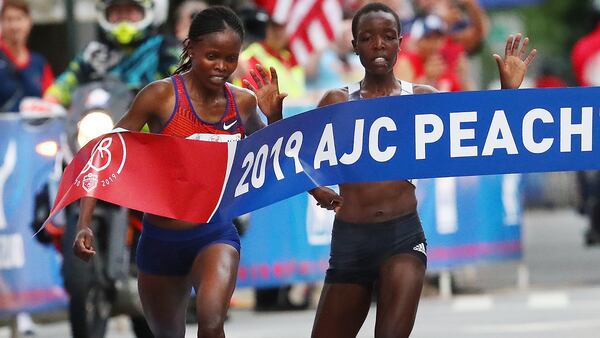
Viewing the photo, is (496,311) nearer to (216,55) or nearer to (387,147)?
(387,147)

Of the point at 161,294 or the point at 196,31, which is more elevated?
the point at 196,31

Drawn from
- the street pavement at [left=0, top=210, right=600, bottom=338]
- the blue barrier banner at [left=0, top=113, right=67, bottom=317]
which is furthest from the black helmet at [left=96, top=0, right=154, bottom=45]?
the street pavement at [left=0, top=210, right=600, bottom=338]

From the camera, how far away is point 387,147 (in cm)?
905

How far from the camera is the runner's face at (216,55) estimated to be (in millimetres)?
8977

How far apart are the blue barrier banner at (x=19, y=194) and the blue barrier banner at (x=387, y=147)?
5063mm

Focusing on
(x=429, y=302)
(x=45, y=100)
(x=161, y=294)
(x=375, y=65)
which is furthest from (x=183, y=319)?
(x=429, y=302)

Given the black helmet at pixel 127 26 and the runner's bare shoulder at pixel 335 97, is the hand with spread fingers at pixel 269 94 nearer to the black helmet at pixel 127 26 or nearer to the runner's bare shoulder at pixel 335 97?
the runner's bare shoulder at pixel 335 97

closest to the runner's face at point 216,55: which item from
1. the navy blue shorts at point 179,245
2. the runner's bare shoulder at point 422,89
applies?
the navy blue shorts at point 179,245

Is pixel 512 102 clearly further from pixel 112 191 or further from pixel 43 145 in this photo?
pixel 43 145

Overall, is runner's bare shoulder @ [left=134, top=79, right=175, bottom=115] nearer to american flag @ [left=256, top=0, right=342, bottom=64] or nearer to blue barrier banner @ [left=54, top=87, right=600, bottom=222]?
blue barrier banner @ [left=54, top=87, right=600, bottom=222]

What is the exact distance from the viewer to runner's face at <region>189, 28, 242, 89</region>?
898 centimetres

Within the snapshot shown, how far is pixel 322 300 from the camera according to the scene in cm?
918

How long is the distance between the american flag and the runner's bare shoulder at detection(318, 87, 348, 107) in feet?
31.9

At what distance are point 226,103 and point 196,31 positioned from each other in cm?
38
